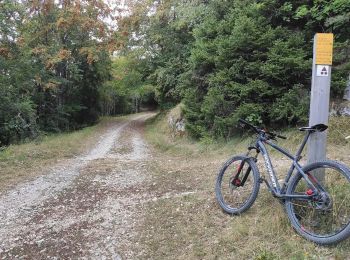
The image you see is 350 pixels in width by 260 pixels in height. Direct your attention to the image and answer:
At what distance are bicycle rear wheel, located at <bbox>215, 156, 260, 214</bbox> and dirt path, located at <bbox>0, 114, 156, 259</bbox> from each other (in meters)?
1.24

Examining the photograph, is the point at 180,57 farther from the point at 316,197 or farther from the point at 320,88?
the point at 316,197

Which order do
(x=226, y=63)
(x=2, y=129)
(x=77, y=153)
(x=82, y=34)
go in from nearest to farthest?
(x=226, y=63) < (x=77, y=153) < (x=2, y=129) < (x=82, y=34)

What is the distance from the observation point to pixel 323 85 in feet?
12.6

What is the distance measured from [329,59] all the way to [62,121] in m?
23.1

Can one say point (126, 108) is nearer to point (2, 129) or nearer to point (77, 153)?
point (2, 129)

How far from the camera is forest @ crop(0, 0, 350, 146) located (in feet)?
27.3

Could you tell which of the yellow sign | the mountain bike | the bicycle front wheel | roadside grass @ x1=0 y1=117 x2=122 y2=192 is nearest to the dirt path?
roadside grass @ x1=0 y1=117 x2=122 y2=192

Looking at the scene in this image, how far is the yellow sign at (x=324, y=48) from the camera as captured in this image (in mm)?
3812

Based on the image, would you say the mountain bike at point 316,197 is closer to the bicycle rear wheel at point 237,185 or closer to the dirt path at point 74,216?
the bicycle rear wheel at point 237,185

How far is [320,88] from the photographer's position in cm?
385

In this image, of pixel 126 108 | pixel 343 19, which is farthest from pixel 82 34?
pixel 126 108

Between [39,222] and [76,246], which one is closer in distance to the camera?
[76,246]

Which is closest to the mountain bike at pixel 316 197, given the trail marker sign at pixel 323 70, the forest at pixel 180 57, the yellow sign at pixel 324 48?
the trail marker sign at pixel 323 70

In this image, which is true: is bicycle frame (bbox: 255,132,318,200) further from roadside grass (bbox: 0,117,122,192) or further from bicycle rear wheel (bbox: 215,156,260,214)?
roadside grass (bbox: 0,117,122,192)
